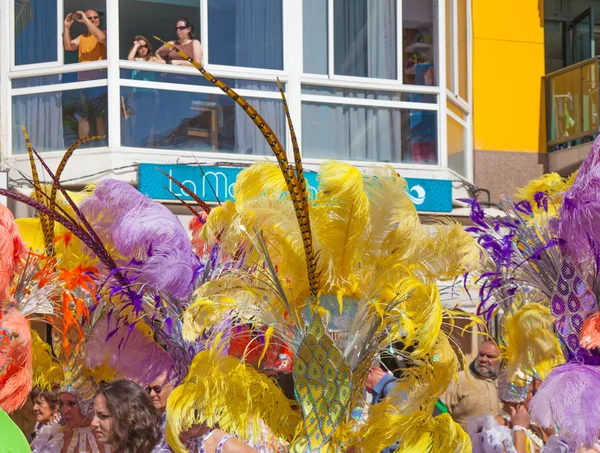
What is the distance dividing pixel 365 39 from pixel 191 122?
1967mm

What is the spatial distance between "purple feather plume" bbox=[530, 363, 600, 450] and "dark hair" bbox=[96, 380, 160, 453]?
1699 millimetres

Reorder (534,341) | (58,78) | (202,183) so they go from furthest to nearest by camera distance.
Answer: (58,78) < (202,183) < (534,341)

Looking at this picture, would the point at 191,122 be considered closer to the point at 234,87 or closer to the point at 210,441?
the point at 234,87

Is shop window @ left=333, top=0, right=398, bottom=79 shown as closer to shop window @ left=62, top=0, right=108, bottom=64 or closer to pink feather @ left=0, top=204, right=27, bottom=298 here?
shop window @ left=62, top=0, right=108, bottom=64

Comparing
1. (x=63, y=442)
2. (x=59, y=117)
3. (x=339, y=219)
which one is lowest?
(x=63, y=442)

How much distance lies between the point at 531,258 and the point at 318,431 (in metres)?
1.37

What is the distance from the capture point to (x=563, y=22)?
44.0 ft

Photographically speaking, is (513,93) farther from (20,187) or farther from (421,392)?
(421,392)

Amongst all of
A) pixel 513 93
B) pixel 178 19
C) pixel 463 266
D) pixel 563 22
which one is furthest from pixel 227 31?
pixel 463 266

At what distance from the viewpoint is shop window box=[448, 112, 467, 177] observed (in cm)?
1128

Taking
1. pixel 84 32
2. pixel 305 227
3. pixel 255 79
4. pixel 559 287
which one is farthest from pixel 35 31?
pixel 559 287

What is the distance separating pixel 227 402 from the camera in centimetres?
476

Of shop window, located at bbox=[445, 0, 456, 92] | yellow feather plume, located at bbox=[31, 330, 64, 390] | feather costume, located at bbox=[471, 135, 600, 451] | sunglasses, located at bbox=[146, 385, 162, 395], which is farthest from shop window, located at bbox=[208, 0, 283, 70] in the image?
sunglasses, located at bbox=[146, 385, 162, 395]

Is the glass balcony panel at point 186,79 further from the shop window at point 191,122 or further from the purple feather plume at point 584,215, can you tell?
the purple feather plume at point 584,215
